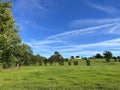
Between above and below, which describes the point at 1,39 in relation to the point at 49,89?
above

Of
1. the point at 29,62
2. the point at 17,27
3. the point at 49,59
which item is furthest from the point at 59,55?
the point at 17,27

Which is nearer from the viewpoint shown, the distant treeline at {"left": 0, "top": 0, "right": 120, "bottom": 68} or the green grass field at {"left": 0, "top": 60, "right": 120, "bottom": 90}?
the green grass field at {"left": 0, "top": 60, "right": 120, "bottom": 90}

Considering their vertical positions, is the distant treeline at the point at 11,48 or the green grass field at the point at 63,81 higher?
the distant treeline at the point at 11,48

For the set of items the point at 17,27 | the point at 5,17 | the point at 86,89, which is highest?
the point at 17,27

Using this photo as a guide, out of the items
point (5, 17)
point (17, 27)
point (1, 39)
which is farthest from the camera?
point (17, 27)

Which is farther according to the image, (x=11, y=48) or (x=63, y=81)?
(x=11, y=48)

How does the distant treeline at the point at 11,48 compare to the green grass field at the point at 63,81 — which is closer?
the green grass field at the point at 63,81

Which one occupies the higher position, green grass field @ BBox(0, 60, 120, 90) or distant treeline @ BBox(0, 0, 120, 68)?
distant treeline @ BBox(0, 0, 120, 68)

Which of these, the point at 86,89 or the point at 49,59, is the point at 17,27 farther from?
the point at 49,59

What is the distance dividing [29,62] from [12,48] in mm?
68682

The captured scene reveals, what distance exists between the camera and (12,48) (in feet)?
242

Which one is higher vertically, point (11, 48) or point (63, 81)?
point (11, 48)

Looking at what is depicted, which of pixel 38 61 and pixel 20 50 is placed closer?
pixel 20 50

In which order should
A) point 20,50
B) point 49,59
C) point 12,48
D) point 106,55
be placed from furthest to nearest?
point 49,59
point 106,55
point 20,50
point 12,48
